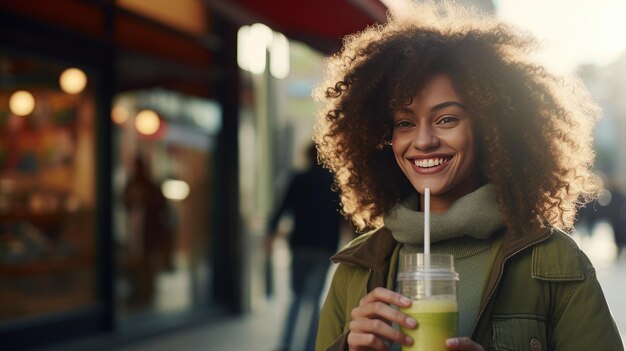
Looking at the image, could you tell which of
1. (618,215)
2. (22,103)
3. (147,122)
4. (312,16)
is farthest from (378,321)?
(618,215)

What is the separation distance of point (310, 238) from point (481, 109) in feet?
15.6

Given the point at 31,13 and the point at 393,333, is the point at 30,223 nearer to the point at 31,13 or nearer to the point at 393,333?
the point at 31,13

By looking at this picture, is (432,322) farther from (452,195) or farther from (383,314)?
(452,195)

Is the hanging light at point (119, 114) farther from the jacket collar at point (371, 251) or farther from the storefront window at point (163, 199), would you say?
the jacket collar at point (371, 251)

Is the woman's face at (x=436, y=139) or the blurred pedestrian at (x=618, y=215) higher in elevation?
the blurred pedestrian at (x=618, y=215)

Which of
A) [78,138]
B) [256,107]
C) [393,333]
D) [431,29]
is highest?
[256,107]

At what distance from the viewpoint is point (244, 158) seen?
388 inches

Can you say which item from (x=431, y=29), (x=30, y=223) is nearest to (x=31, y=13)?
(x=30, y=223)

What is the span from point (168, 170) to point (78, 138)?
1.42 metres

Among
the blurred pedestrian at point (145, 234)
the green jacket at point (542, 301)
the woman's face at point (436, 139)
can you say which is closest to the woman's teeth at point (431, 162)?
the woman's face at point (436, 139)

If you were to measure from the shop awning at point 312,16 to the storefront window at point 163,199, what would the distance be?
1.89m

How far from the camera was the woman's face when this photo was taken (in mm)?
2107

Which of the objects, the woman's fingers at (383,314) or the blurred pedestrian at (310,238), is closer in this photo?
the woman's fingers at (383,314)

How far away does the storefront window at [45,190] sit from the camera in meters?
7.05
